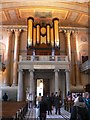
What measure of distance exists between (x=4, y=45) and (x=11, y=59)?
1.60 meters

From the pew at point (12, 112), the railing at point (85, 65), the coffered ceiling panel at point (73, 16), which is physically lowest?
the pew at point (12, 112)

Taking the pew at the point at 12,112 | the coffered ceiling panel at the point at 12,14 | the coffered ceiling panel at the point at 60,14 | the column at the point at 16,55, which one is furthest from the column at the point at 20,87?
the pew at the point at 12,112

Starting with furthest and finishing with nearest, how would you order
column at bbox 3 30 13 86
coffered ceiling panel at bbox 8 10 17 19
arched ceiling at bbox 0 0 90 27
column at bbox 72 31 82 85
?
column at bbox 72 31 82 85
column at bbox 3 30 13 86
coffered ceiling panel at bbox 8 10 17 19
arched ceiling at bbox 0 0 90 27

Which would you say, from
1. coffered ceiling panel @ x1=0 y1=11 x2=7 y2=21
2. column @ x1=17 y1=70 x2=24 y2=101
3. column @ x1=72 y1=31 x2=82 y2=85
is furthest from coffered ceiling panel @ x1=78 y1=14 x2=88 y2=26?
column @ x1=17 y1=70 x2=24 y2=101

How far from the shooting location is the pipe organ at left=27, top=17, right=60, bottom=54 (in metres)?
20.8

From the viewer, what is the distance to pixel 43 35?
2120cm

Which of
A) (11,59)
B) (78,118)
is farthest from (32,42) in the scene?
(78,118)

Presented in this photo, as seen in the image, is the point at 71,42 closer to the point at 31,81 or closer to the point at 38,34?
the point at 38,34

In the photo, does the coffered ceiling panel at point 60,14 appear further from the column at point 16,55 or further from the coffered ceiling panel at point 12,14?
the column at point 16,55

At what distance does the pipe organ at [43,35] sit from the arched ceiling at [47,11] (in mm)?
926

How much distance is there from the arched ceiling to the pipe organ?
93 cm

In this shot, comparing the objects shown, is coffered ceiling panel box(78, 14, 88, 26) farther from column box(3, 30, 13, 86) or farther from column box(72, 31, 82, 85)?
column box(3, 30, 13, 86)

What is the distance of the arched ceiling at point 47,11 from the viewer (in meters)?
19.5

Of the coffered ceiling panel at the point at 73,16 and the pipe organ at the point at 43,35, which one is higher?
the coffered ceiling panel at the point at 73,16
